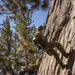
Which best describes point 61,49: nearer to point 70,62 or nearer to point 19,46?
point 70,62

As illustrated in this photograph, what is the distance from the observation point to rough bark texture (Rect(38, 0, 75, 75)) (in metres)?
1.97

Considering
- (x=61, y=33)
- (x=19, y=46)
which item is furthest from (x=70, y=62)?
(x=19, y=46)

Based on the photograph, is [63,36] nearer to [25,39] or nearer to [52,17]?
[52,17]

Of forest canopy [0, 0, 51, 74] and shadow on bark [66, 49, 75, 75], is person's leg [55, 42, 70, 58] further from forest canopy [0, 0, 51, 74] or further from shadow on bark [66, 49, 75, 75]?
forest canopy [0, 0, 51, 74]

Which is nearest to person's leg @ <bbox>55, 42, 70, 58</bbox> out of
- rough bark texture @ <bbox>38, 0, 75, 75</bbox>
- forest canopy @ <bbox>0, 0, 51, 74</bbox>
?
rough bark texture @ <bbox>38, 0, 75, 75</bbox>

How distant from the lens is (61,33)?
95.4 inches

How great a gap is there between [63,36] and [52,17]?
22.1 inches

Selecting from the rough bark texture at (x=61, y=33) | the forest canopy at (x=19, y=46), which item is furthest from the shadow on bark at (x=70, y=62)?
the forest canopy at (x=19, y=46)

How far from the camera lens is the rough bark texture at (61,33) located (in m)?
1.97

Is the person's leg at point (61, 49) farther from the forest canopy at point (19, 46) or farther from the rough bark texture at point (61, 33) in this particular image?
the forest canopy at point (19, 46)

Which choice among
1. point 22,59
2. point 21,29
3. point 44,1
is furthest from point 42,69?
point 21,29

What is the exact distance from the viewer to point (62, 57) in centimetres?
207

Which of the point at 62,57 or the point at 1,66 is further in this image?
the point at 1,66

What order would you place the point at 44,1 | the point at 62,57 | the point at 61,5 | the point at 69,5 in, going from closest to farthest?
the point at 62,57 → the point at 69,5 → the point at 61,5 → the point at 44,1
